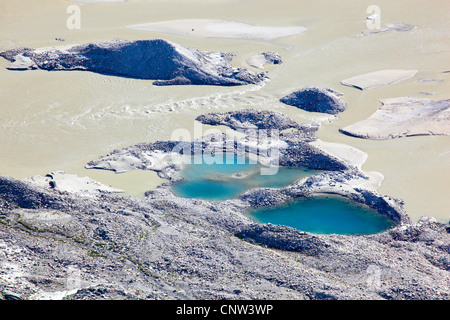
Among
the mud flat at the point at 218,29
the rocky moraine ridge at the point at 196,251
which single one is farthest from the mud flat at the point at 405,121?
the mud flat at the point at 218,29

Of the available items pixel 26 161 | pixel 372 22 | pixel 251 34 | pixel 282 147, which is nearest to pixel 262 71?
pixel 251 34

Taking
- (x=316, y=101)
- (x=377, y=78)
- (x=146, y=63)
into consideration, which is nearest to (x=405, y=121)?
(x=316, y=101)

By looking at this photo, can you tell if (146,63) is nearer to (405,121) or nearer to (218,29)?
(218,29)

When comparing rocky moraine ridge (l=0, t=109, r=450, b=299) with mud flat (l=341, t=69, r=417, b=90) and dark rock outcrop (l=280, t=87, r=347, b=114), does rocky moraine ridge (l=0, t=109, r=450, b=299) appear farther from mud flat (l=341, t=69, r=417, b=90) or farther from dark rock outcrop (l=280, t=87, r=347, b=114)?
mud flat (l=341, t=69, r=417, b=90)

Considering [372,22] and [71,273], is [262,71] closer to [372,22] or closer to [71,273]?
[372,22]

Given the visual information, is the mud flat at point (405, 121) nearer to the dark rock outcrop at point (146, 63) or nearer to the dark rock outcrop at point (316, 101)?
the dark rock outcrop at point (316, 101)

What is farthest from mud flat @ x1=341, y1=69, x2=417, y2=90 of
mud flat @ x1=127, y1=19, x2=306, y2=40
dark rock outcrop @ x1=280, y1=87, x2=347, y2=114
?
mud flat @ x1=127, y1=19, x2=306, y2=40
